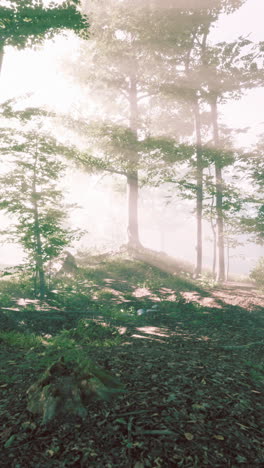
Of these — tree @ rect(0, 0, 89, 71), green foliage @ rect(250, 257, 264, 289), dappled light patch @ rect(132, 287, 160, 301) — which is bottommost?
dappled light patch @ rect(132, 287, 160, 301)

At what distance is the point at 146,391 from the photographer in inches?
120

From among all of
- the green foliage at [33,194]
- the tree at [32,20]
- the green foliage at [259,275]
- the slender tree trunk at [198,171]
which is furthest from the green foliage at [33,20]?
the green foliage at [259,275]

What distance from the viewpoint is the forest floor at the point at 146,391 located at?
7.14ft

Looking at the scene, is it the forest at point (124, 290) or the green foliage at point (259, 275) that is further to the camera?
the green foliage at point (259, 275)

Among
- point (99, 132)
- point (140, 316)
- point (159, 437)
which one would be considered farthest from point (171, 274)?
point (159, 437)

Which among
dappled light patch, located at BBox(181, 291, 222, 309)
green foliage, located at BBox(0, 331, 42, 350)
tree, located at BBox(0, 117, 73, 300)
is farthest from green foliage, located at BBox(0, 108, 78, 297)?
dappled light patch, located at BBox(181, 291, 222, 309)

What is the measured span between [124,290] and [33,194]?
5.40m

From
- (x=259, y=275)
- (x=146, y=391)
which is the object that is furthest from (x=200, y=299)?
(x=146, y=391)

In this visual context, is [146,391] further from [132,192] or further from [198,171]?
[132,192]

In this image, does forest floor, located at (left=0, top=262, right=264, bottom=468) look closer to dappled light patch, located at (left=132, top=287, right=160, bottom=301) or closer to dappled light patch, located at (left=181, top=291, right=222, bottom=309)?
dappled light patch, located at (left=181, top=291, right=222, bottom=309)

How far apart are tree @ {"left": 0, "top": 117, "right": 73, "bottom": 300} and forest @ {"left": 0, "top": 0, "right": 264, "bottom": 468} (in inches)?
1.9

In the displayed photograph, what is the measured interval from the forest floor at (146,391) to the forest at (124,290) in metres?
0.02

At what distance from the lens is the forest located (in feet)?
7.93

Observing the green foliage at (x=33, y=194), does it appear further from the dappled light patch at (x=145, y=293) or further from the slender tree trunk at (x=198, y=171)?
the slender tree trunk at (x=198, y=171)
